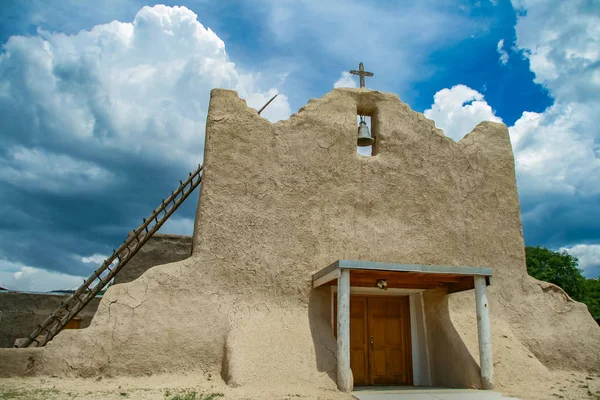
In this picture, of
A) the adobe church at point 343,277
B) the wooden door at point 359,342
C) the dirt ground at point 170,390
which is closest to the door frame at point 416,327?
the adobe church at point 343,277

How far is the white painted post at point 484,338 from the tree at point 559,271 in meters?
18.8

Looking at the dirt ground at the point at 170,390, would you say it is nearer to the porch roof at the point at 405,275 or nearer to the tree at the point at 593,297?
the porch roof at the point at 405,275

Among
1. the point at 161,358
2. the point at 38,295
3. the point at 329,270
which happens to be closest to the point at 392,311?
the point at 329,270

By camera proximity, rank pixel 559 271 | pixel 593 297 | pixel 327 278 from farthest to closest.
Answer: pixel 593 297
pixel 559 271
pixel 327 278

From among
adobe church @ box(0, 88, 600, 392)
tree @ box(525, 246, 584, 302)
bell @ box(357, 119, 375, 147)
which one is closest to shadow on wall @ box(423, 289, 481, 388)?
adobe church @ box(0, 88, 600, 392)

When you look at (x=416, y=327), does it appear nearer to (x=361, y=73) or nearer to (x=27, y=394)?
(x=361, y=73)

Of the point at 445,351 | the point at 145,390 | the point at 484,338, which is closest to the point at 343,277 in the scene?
A: the point at 484,338

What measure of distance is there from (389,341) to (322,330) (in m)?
2.04

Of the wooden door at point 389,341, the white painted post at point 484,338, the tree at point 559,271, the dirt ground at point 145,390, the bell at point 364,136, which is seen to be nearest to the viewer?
the dirt ground at point 145,390

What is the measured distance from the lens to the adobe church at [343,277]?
8.54 metres

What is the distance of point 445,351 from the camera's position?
9.78 metres

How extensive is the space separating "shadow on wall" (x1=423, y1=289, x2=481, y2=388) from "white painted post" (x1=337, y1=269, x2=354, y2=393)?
2.45m

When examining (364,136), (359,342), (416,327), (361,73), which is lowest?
(359,342)

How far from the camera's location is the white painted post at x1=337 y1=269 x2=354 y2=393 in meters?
8.05
